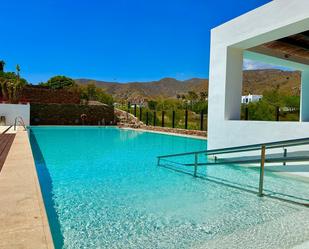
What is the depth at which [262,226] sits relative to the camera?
3674mm

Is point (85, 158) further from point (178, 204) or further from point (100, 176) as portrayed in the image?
point (178, 204)

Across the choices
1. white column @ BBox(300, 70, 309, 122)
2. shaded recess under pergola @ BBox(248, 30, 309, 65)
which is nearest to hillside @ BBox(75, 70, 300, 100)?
white column @ BBox(300, 70, 309, 122)

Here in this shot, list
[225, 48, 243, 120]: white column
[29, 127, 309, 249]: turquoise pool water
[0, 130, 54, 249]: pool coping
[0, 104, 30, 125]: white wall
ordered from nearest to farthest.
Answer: [0, 130, 54, 249]: pool coping → [29, 127, 309, 249]: turquoise pool water → [225, 48, 243, 120]: white column → [0, 104, 30, 125]: white wall

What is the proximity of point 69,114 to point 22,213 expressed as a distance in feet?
86.9

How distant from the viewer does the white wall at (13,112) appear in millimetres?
23516

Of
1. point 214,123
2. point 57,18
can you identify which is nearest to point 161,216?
point 214,123

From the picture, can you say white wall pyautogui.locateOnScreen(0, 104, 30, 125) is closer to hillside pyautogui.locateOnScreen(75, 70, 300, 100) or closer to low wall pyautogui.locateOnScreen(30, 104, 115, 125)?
low wall pyautogui.locateOnScreen(30, 104, 115, 125)

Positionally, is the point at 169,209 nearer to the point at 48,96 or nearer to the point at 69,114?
the point at 69,114

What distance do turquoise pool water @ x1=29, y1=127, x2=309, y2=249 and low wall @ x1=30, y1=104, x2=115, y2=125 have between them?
20729 millimetres

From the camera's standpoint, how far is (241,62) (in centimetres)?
927

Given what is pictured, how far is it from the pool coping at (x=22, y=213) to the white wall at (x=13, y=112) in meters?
20.7

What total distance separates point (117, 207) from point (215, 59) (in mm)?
6381

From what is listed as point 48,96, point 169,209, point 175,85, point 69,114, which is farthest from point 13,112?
point 175,85

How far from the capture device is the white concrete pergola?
23.0 feet
